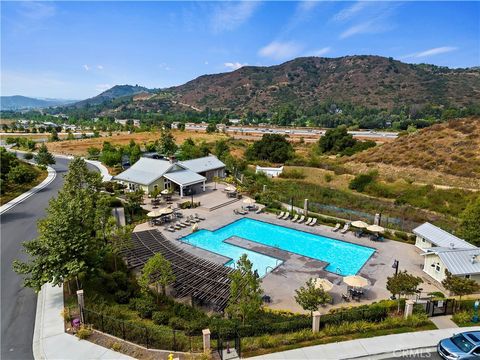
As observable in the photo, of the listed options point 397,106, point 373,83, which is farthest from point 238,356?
point 373,83

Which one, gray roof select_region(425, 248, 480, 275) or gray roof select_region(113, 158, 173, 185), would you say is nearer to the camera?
gray roof select_region(425, 248, 480, 275)

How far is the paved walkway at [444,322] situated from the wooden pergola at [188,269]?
34.0 feet

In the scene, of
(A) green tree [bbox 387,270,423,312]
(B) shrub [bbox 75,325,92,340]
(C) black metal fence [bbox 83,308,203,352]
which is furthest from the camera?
(A) green tree [bbox 387,270,423,312]

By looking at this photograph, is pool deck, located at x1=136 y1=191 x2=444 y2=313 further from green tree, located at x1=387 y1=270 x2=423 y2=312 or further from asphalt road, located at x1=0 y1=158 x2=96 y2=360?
asphalt road, located at x1=0 y1=158 x2=96 y2=360

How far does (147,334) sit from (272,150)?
50.1 metres

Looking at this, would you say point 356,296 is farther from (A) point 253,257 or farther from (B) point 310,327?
(A) point 253,257

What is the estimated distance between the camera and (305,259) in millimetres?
22828

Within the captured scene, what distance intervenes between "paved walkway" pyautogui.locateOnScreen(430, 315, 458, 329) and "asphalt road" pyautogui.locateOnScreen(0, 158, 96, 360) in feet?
59.4

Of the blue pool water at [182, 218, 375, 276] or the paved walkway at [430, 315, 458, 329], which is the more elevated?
the paved walkway at [430, 315, 458, 329]

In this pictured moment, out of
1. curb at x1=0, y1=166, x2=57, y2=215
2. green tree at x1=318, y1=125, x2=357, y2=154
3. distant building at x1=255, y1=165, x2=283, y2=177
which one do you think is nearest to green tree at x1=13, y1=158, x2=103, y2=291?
curb at x1=0, y1=166, x2=57, y2=215

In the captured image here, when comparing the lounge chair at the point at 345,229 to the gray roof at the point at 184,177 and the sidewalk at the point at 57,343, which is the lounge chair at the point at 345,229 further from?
the sidewalk at the point at 57,343

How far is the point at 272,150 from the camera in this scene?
198 ft

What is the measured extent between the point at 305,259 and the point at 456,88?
182039 millimetres

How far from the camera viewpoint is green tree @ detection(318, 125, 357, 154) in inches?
2653
